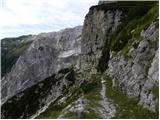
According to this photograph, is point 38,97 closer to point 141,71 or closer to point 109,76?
point 109,76

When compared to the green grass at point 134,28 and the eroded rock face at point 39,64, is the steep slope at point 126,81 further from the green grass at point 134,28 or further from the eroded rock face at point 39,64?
the eroded rock face at point 39,64

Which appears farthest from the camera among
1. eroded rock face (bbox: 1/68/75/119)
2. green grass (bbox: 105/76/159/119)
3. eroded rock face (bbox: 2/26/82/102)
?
eroded rock face (bbox: 2/26/82/102)

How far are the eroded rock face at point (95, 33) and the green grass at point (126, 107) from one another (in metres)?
27.3

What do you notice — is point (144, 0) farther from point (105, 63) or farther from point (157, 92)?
point (157, 92)

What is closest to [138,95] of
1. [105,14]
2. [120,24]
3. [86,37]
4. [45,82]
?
[120,24]

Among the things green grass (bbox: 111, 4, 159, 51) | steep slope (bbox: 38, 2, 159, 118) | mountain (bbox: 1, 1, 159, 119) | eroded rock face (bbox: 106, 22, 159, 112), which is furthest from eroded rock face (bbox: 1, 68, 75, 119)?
eroded rock face (bbox: 106, 22, 159, 112)

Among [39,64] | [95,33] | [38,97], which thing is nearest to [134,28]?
[95,33]

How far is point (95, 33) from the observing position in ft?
292

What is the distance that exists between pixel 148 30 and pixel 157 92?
14511mm

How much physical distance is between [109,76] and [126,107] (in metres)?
14.2

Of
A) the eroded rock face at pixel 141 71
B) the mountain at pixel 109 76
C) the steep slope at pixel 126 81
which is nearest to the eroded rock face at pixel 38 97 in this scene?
the mountain at pixel 109 76

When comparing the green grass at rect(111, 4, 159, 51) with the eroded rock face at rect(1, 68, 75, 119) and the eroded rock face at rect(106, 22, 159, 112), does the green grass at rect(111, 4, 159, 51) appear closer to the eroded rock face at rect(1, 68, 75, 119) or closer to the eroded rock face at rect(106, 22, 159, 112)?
the eroded rock face at rect(106, 22, 159, 112)

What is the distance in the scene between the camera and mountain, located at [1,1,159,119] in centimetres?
4588

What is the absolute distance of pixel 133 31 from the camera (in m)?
65.1
